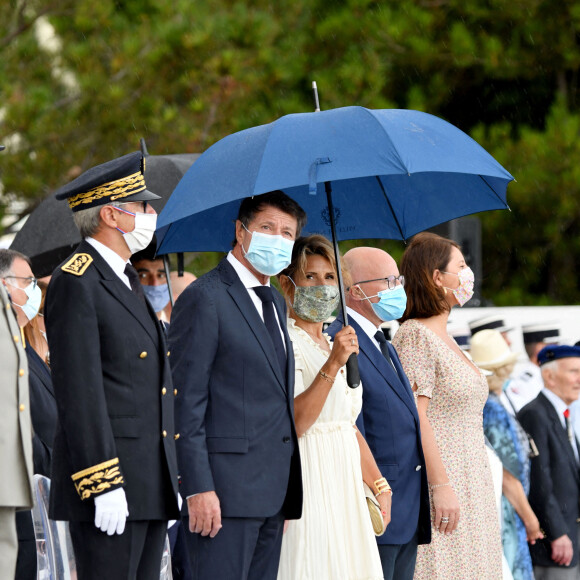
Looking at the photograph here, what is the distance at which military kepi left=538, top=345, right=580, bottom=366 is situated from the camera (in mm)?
7590

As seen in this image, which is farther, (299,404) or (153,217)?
(299,404)

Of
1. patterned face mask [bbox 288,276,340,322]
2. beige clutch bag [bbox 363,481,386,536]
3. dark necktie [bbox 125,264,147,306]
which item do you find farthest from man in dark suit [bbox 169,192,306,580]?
beige clutch bag [bbox 363,481,386,536]

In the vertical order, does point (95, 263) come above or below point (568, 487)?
above

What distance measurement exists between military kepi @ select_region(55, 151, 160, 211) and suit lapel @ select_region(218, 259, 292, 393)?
0.52 meters

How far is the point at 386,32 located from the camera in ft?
49.3

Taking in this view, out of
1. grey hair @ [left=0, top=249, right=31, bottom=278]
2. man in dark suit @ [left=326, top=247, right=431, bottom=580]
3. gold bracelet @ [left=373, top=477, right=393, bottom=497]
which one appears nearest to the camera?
gold bracelet @ [left=373, top=477, right=393, bottom=497]

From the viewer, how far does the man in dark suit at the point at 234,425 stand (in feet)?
13.5

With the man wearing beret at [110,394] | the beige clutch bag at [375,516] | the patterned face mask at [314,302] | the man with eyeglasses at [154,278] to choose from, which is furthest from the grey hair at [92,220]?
the man with eyeglasses at [154,278]

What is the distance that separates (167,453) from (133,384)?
262 millimetres

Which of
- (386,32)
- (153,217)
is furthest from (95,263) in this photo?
(386,32)

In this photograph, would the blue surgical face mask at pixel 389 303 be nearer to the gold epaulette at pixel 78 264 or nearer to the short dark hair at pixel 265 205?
the short dark hair at pixel 265 205

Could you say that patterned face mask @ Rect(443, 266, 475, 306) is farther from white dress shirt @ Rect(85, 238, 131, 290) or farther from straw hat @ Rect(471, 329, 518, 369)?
white dress shirt @ Rect(85, 238, 131, 290)

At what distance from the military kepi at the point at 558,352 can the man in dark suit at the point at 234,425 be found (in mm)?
3612

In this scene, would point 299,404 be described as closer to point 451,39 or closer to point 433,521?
point 433,521
